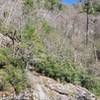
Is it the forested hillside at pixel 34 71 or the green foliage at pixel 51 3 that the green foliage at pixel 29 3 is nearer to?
the forested hillside at pixel 34 71

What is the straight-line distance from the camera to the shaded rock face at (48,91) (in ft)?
37.0

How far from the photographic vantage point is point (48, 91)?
12.0m

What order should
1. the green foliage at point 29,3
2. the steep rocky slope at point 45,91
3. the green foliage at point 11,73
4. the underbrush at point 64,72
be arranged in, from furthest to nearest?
the green foliage at point 29,3, the underbrush at point 64,72, the green foliage at point 11,73, the steep rocky slope at point 45,91

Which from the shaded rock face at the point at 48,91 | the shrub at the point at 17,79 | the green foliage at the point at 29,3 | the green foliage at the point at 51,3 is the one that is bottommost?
the shaded rock face at the point at 48,91

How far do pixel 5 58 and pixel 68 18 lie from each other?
2418 centimetres

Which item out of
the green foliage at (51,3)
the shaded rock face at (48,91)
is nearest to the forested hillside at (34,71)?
the shaded rock face at (48,91)

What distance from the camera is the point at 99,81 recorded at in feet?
55.5

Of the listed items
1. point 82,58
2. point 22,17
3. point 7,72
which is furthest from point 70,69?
point 82,58

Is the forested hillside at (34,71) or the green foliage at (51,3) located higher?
the green foliage at (51,3)

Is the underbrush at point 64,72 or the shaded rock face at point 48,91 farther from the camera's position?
the underbrush at point 64,72

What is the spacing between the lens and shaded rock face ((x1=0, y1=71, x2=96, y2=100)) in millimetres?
11266

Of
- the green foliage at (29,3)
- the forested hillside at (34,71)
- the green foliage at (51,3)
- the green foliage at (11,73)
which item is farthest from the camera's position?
the green foliage at (51,3)

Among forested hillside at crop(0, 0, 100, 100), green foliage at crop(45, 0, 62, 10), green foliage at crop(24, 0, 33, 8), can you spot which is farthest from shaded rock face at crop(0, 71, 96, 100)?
green foliage at crop(45, 0, 62, 10)

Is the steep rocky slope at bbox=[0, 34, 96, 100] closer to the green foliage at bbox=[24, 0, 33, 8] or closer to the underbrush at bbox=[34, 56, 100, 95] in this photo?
the underbrush at bbox=[34, 56, 100, 95]
